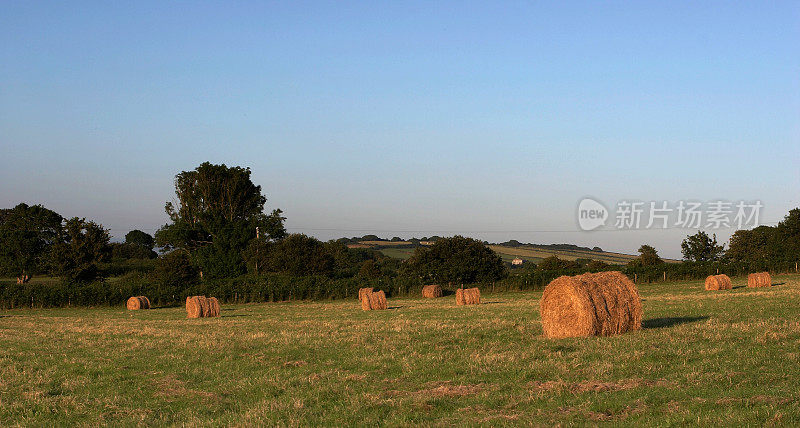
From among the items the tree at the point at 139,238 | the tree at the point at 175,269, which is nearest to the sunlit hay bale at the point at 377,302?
the tree at the point at 175,269

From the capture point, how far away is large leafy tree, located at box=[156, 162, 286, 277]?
8462 centimetres

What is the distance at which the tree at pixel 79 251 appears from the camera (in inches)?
3073

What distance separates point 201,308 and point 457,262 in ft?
114

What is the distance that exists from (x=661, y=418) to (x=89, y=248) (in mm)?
82415

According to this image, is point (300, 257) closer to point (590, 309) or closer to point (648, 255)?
point (648, 255)

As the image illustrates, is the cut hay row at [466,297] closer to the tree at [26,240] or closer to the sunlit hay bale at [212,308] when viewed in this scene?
the sunlit hay bale at [212,308]

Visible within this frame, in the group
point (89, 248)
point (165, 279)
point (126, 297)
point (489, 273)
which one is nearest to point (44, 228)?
point (89, 248)

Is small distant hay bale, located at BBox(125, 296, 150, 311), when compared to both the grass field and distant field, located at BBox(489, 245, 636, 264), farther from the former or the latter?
distant field, located at BBox(489, 245, 636, 264)

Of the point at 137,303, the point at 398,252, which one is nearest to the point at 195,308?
the point at 137,303

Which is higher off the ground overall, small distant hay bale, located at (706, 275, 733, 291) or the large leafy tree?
the large leafy tree

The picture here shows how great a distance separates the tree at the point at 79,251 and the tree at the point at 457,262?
38230mm

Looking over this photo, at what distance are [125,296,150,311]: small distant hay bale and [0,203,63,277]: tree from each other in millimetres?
37797

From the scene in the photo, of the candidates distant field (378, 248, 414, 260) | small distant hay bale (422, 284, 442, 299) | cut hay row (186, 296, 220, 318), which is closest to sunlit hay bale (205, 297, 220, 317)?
cut hay row (186, 296, 220, 318)

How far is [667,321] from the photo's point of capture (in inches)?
809
